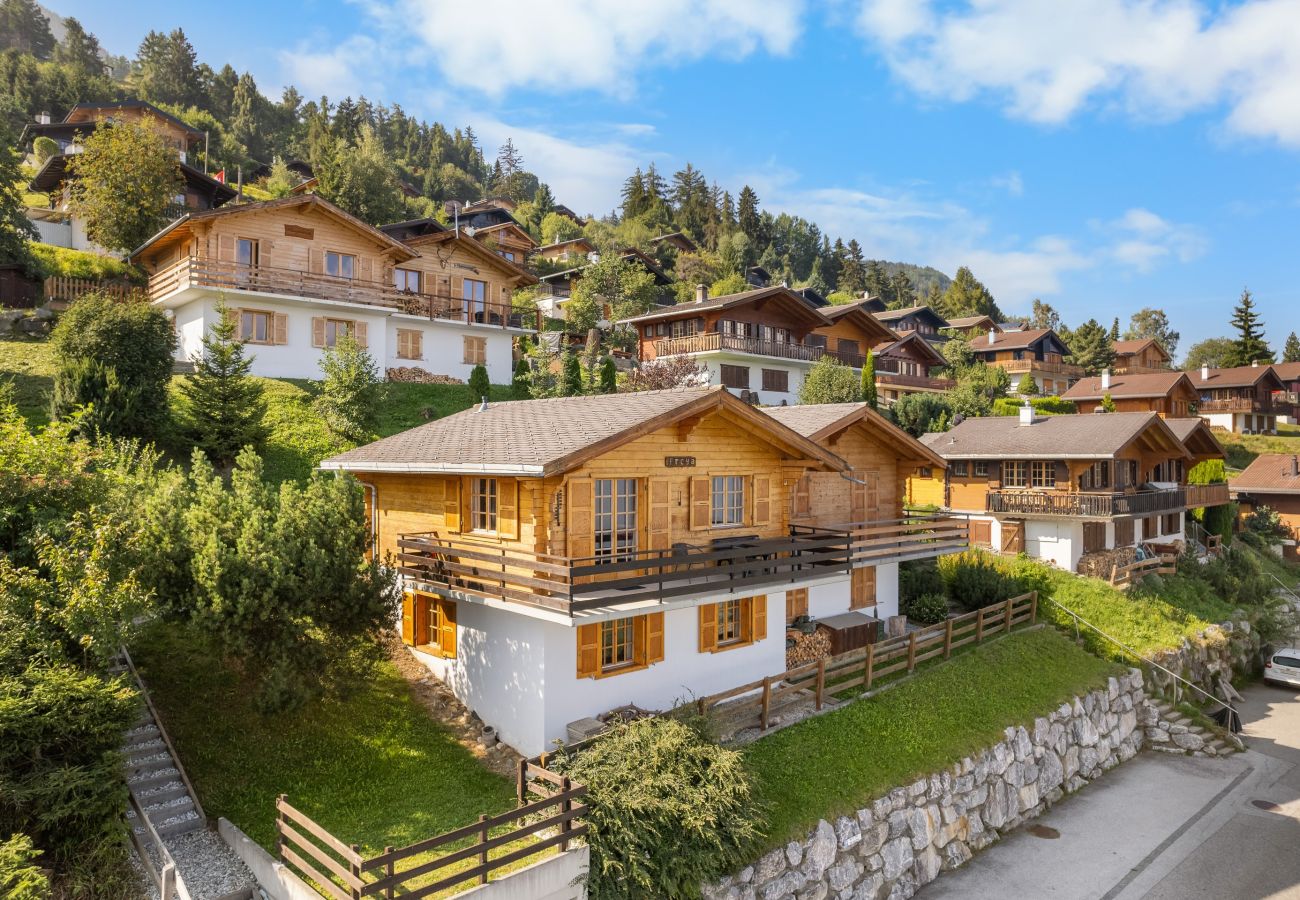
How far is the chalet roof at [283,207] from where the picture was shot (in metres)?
32.3

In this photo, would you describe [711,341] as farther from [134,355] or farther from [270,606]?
[270,606]

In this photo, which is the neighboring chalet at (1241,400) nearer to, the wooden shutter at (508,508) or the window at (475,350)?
the window at (475,350)

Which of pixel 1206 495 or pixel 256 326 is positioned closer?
pixel 256 326

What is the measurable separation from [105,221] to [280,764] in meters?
36.4

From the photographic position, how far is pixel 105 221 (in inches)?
1539

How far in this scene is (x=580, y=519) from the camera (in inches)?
620

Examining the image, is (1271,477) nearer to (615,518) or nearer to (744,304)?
(744,304)

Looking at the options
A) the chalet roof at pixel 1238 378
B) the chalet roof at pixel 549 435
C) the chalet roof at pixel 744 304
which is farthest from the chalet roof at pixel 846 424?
the chalet roof at pixel 1238 378

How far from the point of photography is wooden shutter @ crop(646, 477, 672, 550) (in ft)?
55.3

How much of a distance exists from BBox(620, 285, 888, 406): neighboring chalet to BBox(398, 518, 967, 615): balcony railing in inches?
1061

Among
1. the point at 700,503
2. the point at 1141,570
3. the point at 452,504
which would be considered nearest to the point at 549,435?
the point at 452,504

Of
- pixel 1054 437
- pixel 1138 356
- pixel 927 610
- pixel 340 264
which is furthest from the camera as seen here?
pixel 1138 356

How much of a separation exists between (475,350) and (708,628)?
89.1ft

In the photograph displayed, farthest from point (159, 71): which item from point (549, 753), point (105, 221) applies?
point (549, 753)
